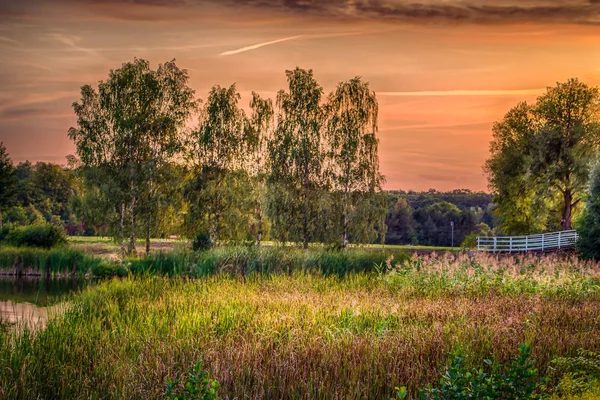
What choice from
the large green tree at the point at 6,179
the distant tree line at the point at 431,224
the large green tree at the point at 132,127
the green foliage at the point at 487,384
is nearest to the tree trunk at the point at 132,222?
the large green tree at the point at 132,127

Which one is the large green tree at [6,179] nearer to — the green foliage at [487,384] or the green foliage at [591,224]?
the green foliage at [591,224]

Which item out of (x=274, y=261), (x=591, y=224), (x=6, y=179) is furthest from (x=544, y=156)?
(x=6, y=179)

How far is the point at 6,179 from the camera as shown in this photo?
47094 mm

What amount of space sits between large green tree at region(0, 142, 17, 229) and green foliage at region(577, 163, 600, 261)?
4174cm

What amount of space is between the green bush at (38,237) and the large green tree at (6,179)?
13.7 metres

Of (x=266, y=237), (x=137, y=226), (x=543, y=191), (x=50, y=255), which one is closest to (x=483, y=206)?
(x=543, y=191)

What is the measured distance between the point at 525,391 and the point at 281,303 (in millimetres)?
6665

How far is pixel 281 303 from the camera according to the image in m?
11.8

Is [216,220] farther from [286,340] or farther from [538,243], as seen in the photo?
[286,340]

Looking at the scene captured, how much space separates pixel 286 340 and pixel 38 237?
29505mm

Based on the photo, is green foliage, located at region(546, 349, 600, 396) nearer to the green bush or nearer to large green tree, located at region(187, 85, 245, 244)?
large green tree, located at region(187, 85, 245, 244)

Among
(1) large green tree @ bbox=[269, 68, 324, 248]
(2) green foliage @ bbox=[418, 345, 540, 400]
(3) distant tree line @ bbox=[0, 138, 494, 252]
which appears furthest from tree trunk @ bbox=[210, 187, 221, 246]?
(2) green foliage @ bbox=[418, 345, 540, 400]

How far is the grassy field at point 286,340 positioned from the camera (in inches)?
286

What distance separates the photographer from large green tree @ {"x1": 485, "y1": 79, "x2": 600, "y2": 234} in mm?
40219
